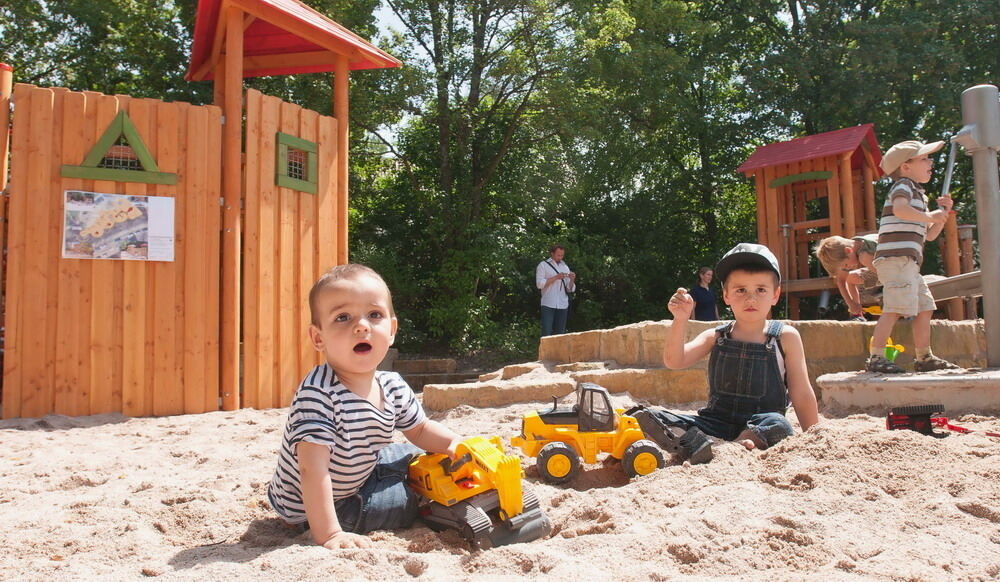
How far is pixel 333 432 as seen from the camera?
2.33 m

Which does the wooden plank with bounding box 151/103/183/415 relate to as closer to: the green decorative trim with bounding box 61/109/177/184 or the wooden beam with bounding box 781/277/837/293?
the green decorative trim with bounding box 61/109/177/184

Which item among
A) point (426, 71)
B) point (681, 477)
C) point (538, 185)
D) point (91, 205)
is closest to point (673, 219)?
point (538, 185)

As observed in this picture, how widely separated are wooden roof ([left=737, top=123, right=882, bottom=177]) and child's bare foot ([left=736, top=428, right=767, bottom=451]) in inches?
352

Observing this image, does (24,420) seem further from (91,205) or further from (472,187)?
(472,187)

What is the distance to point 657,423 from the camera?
3.32m

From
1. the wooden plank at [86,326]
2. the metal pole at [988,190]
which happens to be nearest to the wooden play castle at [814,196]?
the metal pole at [988,190]

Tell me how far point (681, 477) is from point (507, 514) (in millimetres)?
803

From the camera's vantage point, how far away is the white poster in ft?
18.5

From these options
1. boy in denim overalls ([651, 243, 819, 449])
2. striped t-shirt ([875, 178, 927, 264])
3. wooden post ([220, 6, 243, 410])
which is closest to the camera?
boy in denim overalls ([651, 243, 819, 449])

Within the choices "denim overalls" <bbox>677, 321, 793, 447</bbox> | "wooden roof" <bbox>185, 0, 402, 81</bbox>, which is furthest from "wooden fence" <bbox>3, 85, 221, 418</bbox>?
"denim overalls" <bbox>677, 321, 793, 447</bbox>

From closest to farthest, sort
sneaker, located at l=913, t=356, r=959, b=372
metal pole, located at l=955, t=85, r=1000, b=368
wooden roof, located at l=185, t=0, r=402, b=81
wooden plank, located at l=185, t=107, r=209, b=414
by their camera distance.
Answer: metal pole, located at l=955, t=85, r=1000, b=368 < sneaker, located at l=913, t=356, r=959, b=372 < wooden plank, located at l=185, t=107, r=209, b=414 < wooden roof, located at l=185, t=0, r=402, b=81

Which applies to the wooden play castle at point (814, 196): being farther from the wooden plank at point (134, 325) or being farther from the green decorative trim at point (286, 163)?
the wooden plank at point (134, 325)

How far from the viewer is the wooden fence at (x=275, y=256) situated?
6.31 metres

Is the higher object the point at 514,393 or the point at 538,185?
the point at 538,185
